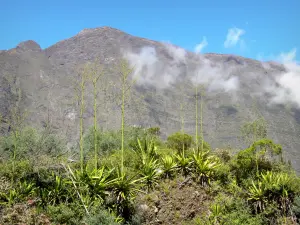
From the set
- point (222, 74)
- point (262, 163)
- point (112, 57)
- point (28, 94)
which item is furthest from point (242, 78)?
point (262, 163)

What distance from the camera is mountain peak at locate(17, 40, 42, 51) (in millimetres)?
168250

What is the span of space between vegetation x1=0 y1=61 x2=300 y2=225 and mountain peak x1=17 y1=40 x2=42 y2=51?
16815cm

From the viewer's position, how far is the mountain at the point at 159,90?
10244 cm

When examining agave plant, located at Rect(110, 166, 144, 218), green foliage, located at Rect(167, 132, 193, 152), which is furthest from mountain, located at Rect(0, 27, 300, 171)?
agave plant, located at Rect(110, 166, 144, 218)

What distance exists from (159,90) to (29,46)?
→ 81.7 metres

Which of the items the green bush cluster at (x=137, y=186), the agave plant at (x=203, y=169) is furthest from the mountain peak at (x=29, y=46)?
the agave plant at (x=203, y=169)

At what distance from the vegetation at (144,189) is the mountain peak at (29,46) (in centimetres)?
16815

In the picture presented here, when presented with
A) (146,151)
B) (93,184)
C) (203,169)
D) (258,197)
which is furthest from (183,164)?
(93,184)

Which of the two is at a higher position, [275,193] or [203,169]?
[203,169]

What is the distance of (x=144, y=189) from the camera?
1488 centimetres

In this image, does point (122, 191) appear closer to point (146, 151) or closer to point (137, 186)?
point (137, 186)

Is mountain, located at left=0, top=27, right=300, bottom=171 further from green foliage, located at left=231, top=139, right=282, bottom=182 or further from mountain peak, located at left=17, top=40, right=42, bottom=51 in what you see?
green foliage, located at left=231, top=139, right=282, bottom=182

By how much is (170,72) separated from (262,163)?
162 m

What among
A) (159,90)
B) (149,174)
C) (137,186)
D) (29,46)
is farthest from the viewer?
(29,46)
